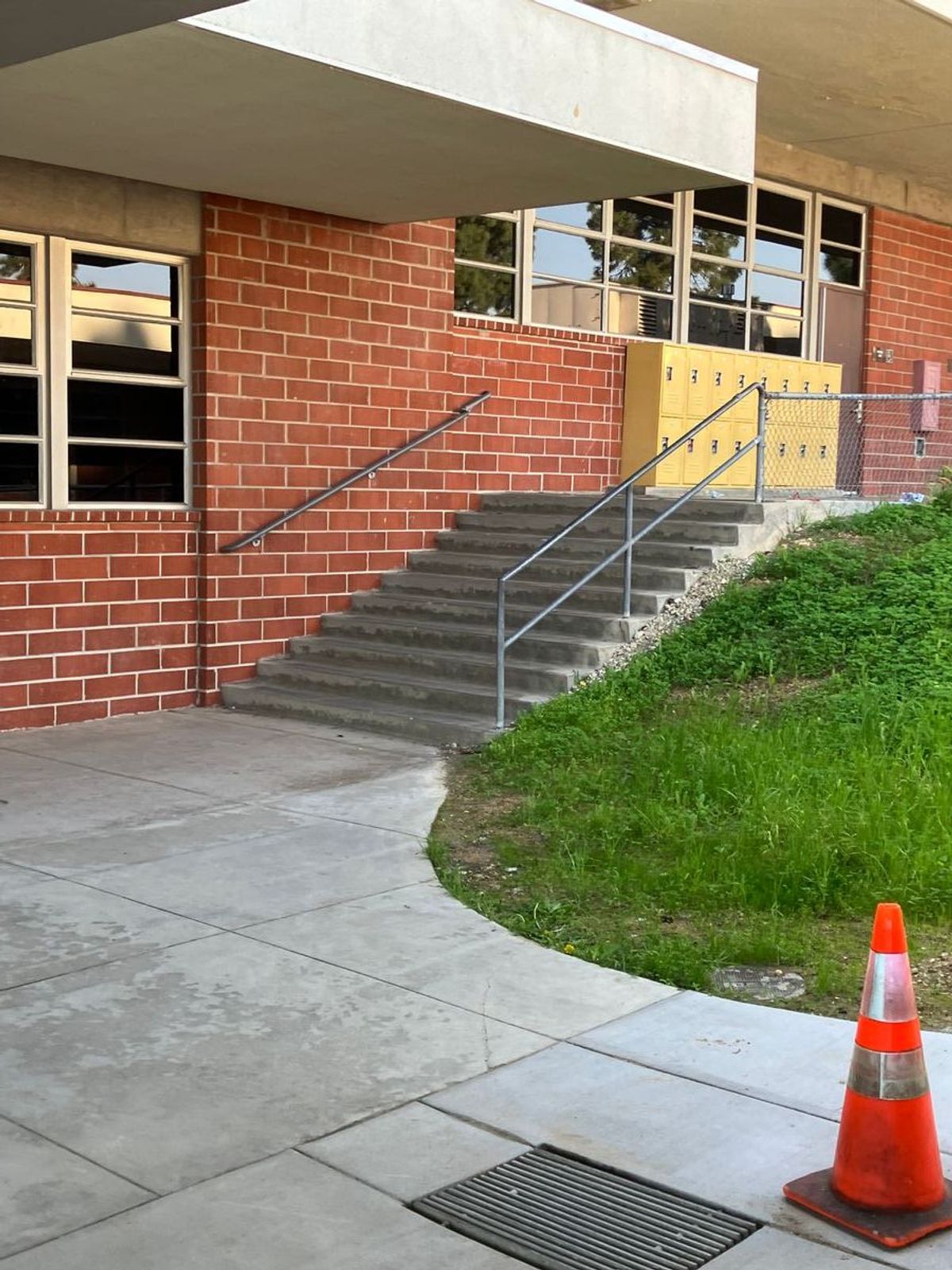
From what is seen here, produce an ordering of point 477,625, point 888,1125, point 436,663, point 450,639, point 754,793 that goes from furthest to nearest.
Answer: point 477,625
point 450,639
point 436,663
point 754,793
point 888,1125

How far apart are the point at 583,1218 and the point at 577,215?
1150cm

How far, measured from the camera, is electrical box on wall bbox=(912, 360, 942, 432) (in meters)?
17.0

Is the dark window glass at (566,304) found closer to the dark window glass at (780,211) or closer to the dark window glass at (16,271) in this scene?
the dark window glass at (780,211)

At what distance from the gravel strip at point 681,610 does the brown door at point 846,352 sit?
20.3 ft

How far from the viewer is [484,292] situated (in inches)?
502

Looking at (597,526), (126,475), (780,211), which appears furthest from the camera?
(780,211)

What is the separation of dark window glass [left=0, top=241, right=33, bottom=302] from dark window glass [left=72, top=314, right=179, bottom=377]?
0.38 m

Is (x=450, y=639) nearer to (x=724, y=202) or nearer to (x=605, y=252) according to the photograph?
(x=605, y=252)

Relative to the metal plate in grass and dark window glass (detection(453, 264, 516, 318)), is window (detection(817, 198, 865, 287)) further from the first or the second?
the metal plate in grass

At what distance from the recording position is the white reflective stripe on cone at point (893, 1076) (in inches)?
128

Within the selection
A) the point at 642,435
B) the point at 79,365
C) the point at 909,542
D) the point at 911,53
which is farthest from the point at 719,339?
the point at 79,365

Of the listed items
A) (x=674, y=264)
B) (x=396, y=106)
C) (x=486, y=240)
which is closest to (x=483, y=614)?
(x=396, y=106)

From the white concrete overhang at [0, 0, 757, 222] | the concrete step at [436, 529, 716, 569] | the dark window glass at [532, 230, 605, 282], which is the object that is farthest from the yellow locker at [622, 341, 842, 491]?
the white concrete overhang at [0, 0, 757, 222]

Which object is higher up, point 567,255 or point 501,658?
point 567,255
